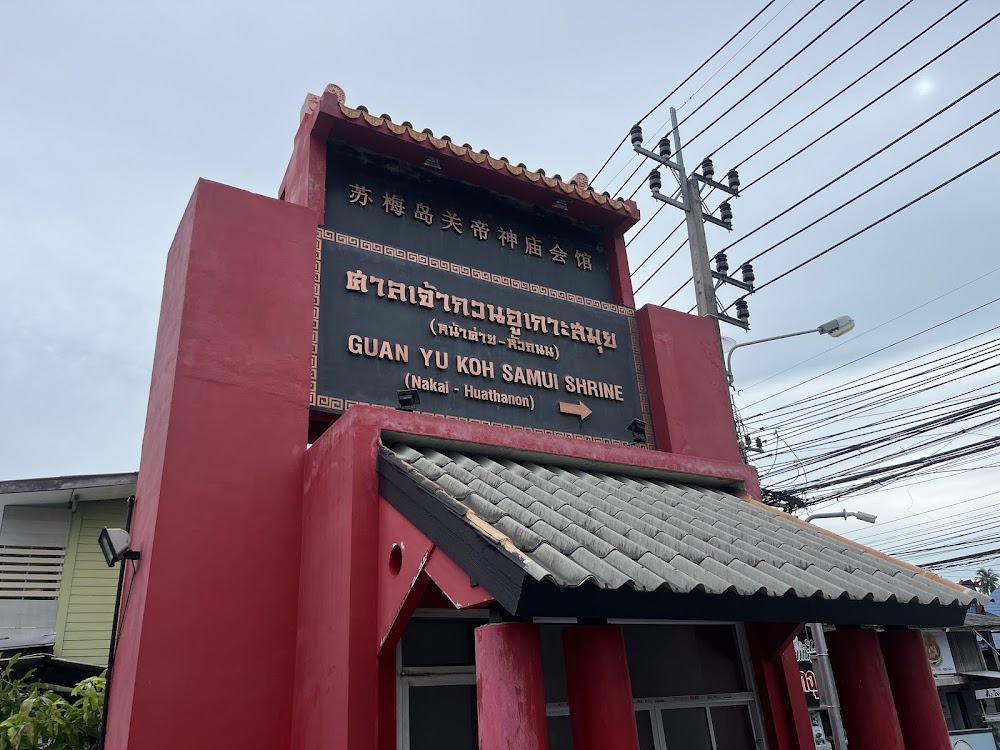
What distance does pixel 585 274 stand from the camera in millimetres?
9789

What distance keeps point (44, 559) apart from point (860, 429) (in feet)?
48.9

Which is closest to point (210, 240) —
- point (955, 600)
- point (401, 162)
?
point (401, 162)

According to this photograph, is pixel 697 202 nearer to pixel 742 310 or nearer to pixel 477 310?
pixel 742 310

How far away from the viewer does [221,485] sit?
6.27 metres

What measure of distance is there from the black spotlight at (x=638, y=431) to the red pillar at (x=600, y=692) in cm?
449

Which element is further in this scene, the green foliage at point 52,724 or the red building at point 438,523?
the green foliage at point 52,724

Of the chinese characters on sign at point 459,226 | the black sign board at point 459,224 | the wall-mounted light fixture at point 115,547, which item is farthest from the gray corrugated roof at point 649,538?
the chinese characters on sign at point 459,226

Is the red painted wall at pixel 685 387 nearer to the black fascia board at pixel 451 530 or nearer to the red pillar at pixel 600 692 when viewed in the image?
the black fascia board at pixel 451 530

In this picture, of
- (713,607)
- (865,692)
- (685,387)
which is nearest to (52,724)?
(713,607)

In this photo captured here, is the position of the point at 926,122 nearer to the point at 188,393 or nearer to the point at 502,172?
the point at 502,172

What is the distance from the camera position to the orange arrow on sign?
852 cm

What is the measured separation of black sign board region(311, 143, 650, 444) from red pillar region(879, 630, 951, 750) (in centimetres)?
360

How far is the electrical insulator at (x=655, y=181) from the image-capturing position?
1371 centimetres

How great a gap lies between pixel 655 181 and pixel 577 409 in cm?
686
